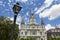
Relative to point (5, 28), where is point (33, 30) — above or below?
below

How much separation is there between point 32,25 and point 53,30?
24.3 metres

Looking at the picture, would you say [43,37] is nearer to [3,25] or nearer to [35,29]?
[35,29]

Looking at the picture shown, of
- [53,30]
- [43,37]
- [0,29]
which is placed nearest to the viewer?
[0,29]

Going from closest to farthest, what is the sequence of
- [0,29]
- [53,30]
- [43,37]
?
[0,29]
[43,37]
[53,30]

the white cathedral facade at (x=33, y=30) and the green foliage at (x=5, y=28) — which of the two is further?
the white cathedral facade at (x=33, y=30)

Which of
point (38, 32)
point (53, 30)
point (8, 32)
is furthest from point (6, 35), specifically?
point (53, 30)

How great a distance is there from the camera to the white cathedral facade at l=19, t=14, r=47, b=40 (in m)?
109

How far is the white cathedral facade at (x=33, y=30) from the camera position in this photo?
108688mm

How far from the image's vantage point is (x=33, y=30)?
364ft

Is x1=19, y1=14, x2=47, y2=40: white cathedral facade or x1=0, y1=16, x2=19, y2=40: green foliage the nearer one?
x1=0, y1=16, x2=19, y2=40: green foliage

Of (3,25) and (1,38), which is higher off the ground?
(3,25)

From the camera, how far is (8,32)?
160 ft

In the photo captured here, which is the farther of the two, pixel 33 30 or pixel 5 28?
pixel 33 30

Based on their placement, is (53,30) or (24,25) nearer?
(24,25)
